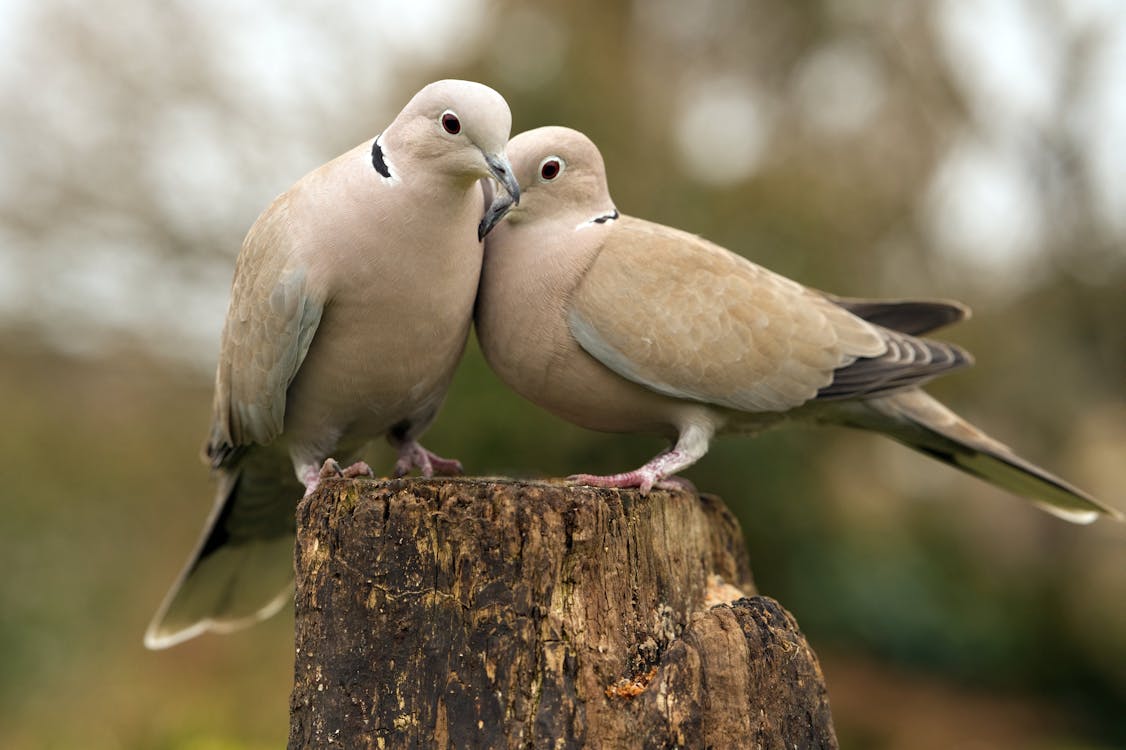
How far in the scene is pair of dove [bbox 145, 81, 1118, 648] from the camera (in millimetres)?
→ 3318

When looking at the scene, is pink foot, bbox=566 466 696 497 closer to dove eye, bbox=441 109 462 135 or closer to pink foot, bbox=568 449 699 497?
pink foot, bbox=568 449 699 497

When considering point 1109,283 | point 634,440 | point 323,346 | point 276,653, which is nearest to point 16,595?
point 276,653

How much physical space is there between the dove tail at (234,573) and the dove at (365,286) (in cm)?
56

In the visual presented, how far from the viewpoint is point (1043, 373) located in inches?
426

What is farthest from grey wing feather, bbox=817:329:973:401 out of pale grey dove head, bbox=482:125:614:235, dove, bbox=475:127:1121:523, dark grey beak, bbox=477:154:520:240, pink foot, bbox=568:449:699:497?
dark grey beak, bbox=477:154:520:240

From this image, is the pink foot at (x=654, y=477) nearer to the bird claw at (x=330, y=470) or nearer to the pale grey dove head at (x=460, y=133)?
the bird claw at (x=330, y=470)

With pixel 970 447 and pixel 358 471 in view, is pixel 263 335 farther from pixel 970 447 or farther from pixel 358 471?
pixel 970 447

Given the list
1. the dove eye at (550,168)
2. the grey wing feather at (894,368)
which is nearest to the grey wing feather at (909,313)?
the grey wing feather at (894,368)

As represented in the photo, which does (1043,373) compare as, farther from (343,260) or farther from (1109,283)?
(343,260)

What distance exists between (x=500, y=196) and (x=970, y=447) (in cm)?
207

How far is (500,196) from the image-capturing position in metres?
3.39

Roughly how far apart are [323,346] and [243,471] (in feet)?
3.04

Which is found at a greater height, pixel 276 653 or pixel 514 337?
pixel 514 337

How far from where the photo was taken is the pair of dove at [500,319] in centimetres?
332
